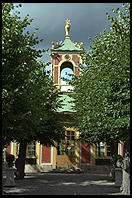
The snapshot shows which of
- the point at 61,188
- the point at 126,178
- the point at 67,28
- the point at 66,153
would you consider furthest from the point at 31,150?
the point at 126,178

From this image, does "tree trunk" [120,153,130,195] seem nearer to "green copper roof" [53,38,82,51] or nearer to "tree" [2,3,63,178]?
"tree" [2,3,63,178]

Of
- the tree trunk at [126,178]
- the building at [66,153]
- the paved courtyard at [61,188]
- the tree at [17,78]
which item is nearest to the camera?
the tree at [17,78]

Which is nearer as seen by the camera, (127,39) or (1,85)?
(1,85)

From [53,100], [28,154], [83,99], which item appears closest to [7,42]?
[83,99]

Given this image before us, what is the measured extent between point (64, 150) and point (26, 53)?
74.3 feet

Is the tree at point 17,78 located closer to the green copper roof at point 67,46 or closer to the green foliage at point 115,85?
the green foliage at point 115,85

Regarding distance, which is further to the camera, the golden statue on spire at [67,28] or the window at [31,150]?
the golden statue on spire at [67,28]

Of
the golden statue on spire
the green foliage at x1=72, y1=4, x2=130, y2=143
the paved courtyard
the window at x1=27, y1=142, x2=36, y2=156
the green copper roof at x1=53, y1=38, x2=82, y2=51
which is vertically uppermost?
the golden statue on spire

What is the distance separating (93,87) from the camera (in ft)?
58.7

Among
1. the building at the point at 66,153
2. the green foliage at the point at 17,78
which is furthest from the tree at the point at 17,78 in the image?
the building at the point at 66,153

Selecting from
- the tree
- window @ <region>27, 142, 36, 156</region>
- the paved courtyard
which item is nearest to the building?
window @ <region>27, 142, 36, 156</region>

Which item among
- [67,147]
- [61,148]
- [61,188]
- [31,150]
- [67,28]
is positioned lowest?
[61,188]

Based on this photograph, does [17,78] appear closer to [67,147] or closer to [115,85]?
[115,85]

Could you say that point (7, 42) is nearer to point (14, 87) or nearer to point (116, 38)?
point (14, 87)
